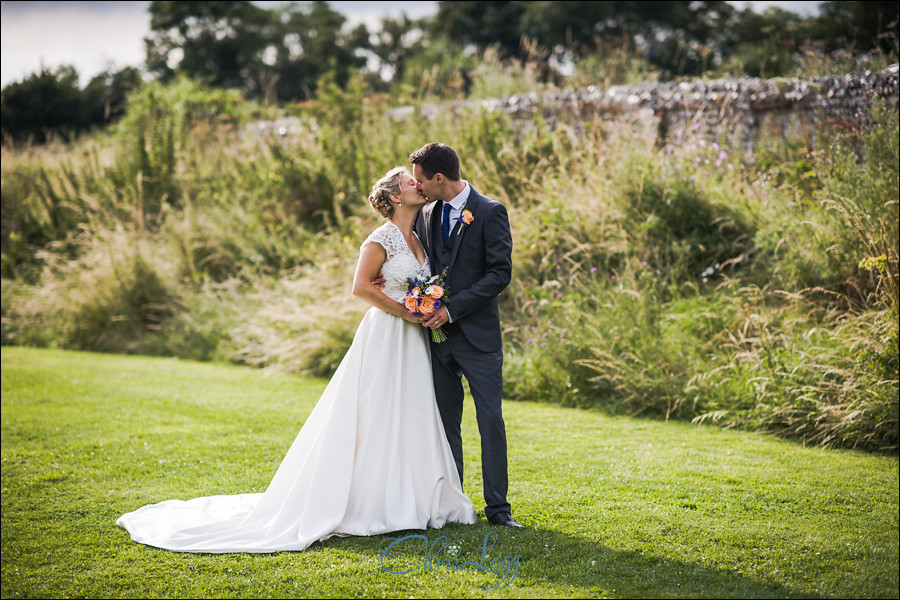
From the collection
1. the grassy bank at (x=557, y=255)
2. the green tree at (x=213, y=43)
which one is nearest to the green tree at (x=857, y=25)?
the grassy bank at (x=557, y=255)

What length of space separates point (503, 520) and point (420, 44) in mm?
28515

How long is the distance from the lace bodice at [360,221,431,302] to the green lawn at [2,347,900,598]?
1264 mm

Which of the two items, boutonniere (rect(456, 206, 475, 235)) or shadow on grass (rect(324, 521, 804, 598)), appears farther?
boutonniere (rect(456, 206, 475, 235))

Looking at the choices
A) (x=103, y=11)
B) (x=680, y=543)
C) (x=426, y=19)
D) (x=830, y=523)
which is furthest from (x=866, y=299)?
(x=426, y=19)

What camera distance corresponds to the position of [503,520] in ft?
11.6

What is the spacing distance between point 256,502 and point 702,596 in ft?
7.45

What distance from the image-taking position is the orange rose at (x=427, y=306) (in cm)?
356

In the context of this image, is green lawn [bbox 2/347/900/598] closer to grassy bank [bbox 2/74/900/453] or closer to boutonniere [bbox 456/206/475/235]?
grassy bank [bbox 2/74/900/453]

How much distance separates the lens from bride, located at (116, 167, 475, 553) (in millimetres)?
3463

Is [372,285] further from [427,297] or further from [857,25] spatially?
[857,25]

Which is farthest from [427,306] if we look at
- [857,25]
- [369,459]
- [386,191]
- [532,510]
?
[857,25]

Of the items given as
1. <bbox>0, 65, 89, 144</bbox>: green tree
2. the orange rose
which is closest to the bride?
the orange rose

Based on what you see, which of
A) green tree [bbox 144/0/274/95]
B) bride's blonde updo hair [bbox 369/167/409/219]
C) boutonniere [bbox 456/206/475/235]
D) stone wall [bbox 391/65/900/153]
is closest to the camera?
boutonniere [bbox 456/206/475/235]

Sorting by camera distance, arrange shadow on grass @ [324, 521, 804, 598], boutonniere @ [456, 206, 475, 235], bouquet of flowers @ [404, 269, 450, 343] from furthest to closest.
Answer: boutonniere @ [456, 206, 475, 235] < bouquet of flowers @ [404, 269, 450, 343] < shadow on grass @ [324, 521, 804, 598]
